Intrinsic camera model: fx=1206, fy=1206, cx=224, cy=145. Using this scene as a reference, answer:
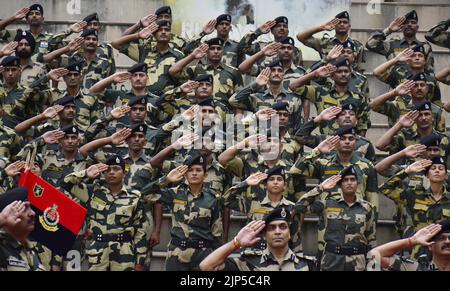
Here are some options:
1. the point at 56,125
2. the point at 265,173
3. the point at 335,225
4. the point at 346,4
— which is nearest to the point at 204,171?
the point at 265,173

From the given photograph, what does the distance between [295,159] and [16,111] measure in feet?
12.8

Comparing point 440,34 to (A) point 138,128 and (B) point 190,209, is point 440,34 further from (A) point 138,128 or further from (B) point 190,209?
(B) point 190,209

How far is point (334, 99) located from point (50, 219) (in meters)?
4.51

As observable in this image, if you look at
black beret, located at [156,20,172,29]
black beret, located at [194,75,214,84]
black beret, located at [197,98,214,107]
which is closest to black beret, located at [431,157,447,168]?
black beret, located at [197,98,214,107]

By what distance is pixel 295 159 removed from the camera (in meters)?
14.6

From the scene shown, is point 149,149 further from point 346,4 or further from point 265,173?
point 346,4

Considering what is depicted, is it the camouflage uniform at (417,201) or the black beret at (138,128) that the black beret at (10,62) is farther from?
the camouflage uniform at (417,201)

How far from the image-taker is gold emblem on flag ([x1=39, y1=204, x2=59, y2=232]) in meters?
12.6

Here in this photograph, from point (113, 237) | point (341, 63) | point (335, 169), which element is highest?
point (341, 63)

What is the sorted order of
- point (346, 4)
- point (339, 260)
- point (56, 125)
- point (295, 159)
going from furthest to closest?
point (346, 4)
point (56, 125)
point (295, 159)
point (339, 260)

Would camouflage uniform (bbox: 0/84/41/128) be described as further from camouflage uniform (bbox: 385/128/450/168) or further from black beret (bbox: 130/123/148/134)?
camouflage uniform (bbox: 385/128/450/168)

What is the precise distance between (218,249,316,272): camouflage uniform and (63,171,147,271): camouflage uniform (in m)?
2.13

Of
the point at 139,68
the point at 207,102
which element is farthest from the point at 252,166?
the point at 139,68

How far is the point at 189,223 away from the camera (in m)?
13.4
